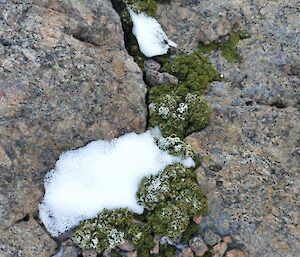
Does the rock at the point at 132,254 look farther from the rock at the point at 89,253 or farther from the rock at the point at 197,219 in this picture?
the rock at the point at 197,219

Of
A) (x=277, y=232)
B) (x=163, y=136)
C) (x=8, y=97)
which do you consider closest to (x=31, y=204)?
(x=8, y=97)

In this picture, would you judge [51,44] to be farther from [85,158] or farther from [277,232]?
[277,232]

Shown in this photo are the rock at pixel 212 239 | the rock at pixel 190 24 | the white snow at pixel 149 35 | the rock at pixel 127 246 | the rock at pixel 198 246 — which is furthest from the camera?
the rock at pixel 190 24

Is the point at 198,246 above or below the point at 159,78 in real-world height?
below

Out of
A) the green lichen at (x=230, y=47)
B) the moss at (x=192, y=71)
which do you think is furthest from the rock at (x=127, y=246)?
the green lichen at (x=230, y=47)

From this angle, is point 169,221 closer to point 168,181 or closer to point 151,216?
point 151,216

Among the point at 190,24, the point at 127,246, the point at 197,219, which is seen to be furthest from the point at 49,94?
the point at 190,24

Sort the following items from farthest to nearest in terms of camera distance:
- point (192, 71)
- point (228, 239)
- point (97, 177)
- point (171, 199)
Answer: point (192, 71) → point (97, 177) → point (171, 199) → point (228, 239)
